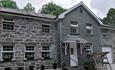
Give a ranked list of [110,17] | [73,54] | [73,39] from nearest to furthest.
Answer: [73,39], [73,54], [110,17]

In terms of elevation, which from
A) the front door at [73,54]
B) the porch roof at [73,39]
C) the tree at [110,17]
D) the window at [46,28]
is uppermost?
the tree at [110,17]

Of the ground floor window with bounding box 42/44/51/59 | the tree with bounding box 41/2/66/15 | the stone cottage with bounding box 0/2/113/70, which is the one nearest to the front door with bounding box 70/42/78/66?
the stone cottage with bounding box 0/2/113/70

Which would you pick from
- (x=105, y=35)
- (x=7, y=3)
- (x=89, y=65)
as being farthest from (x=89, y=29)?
(x=7, y=3)

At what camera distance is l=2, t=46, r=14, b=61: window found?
15431mm

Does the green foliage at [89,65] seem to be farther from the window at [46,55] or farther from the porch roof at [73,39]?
the window at [46,55]

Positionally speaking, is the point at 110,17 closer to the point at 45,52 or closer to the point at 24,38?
the point at 45,52

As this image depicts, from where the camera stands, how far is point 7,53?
51.4 ft

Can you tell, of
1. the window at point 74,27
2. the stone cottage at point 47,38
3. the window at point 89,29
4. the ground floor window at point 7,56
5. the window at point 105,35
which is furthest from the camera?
the window at point 105,35

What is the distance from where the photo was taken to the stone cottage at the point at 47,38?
15.8 m

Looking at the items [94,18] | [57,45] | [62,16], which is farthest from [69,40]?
[94,18]

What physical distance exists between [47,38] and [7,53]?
4.43 meters

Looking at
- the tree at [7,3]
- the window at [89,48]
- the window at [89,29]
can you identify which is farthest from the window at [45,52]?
the tree at [7,3]

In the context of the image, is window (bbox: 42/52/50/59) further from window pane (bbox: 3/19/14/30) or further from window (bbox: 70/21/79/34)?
window pane (bbox: 3/19/14/30)

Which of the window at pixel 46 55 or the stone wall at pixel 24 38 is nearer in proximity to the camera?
the stone wall at pixel 24 38
